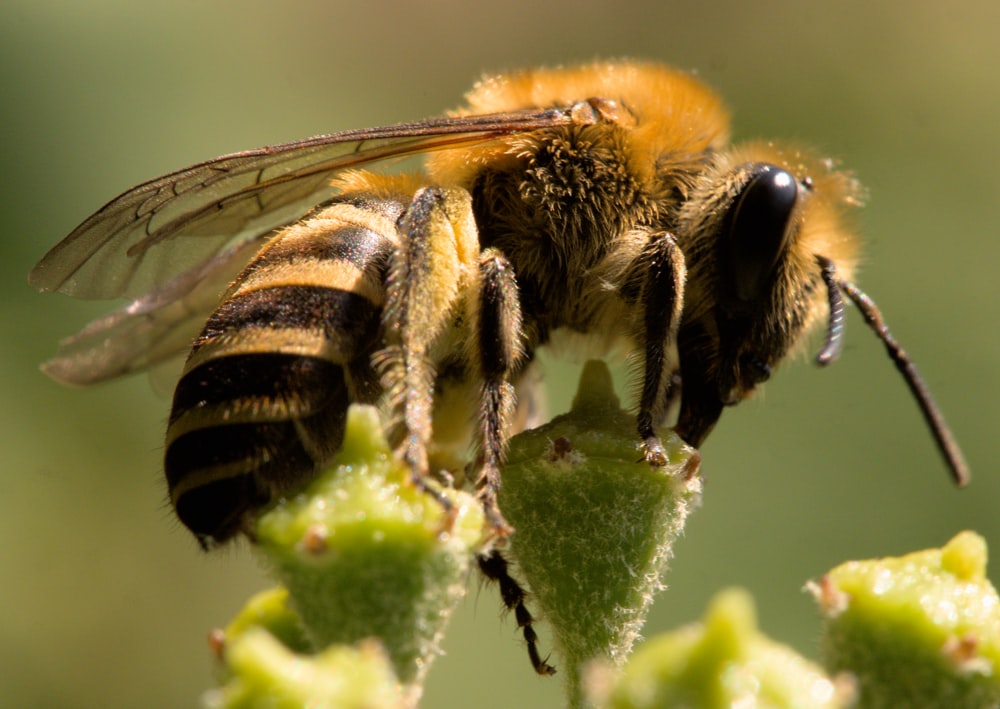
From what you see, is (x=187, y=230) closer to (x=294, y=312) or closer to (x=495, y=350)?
(x=294, y=312)

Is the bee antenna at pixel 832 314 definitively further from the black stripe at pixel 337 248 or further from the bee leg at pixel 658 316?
the black stripe at pixel 337 248

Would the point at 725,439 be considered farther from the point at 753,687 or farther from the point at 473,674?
the point at 753,687

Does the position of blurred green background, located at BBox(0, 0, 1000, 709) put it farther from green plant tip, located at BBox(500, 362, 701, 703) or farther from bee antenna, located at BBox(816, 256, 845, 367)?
green plant tip, located at BBox(500, 362, 701, 703)

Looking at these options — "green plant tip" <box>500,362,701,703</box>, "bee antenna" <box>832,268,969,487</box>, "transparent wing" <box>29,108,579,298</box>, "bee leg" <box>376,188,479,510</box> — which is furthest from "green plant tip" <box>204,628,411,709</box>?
"bee antenna" <box>832,268,969,487</box>

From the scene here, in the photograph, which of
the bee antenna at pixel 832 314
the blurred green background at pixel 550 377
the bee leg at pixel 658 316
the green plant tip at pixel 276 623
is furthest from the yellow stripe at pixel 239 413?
the blurred green background at pixel 550 377

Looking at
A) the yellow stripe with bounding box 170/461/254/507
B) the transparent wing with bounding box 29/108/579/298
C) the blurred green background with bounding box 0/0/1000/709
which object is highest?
the transparent wing with bounding box 29/108/579/298

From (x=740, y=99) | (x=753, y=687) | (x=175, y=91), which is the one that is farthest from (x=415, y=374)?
(x=740, y=99)
